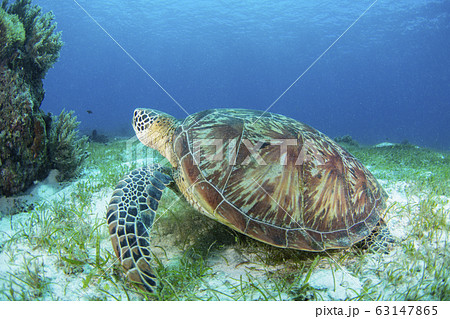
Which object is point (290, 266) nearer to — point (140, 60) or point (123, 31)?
point (123, 31)

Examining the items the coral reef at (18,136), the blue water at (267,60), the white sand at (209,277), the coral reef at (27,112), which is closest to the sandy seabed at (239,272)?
the white sand at (209,277)

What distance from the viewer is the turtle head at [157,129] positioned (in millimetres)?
2957

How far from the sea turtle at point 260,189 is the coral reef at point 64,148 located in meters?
2.20

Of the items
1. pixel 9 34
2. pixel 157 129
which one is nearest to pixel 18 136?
pixel 9 34

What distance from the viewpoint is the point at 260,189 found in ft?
6.80

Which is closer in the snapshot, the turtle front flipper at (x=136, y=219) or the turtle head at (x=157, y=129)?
the turtle front flipper at (x=136, y=219)

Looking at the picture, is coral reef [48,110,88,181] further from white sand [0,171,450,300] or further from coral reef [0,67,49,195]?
white sand [0,171,450,300]

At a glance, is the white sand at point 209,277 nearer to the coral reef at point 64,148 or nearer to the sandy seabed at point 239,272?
the sandy seabed at point 239,272

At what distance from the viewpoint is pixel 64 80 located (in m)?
94.9

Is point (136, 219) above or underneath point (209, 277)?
above

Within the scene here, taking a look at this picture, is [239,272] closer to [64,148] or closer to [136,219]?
[136,219]

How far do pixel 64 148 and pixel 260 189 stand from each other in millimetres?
3652

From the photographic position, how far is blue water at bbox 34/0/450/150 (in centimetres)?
3191

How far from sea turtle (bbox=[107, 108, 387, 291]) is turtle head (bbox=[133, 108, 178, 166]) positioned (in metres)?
0.41
